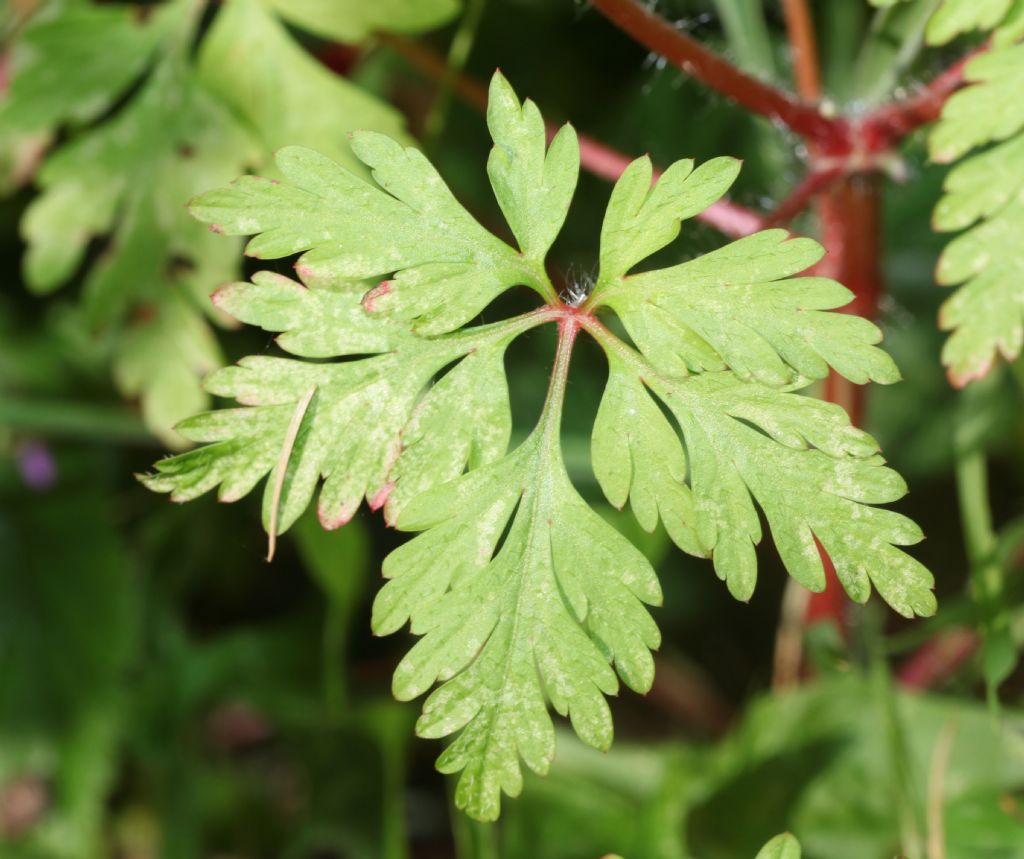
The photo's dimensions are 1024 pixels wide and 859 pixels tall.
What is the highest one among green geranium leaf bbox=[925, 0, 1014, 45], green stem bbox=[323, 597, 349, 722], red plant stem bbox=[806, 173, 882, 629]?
green geranium leaf bbox=[925, 0, 1014, 45]

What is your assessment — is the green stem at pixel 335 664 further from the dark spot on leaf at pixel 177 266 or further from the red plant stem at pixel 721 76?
the red plant stem at pixel 721 76

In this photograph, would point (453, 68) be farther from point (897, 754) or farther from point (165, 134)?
point (897, 754)

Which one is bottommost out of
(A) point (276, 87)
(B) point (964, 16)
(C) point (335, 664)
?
(C) point (335, 664)

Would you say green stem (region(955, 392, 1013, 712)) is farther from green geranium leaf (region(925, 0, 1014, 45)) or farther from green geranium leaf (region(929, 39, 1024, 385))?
green geranium leaf (region(925, 0, 1014, 45))

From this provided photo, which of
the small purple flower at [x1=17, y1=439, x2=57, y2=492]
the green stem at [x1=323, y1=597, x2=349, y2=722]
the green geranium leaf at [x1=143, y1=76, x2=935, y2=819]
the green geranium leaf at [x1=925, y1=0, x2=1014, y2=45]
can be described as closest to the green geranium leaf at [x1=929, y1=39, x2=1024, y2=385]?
the green geranium leaf at [x1=925, y1=0, x2=1014, y2=45]

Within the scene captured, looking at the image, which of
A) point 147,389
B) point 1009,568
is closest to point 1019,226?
point 1009,568

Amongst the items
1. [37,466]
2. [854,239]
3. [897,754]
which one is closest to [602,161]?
[854,239]
